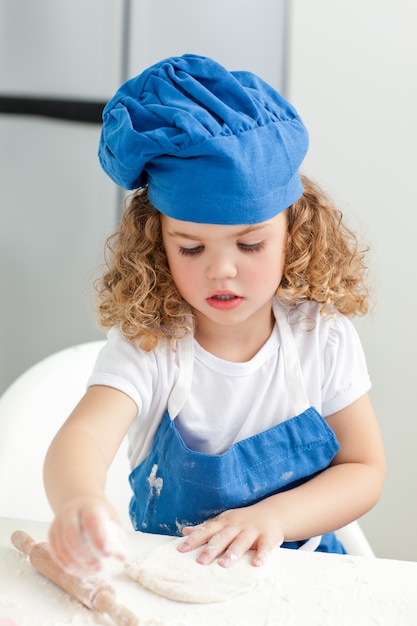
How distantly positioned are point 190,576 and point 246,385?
333mm

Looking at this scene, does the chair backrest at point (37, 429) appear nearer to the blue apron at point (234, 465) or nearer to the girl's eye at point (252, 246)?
the blue apron at point (234, 465)

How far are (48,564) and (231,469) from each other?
0.28 m

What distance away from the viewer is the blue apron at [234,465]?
0.95 meters

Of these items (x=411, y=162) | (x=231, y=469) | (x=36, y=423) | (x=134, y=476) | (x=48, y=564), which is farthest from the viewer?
(x=411, y=162)

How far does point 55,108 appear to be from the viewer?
1.84m

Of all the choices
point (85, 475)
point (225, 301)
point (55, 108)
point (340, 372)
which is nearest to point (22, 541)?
point (85, 475)

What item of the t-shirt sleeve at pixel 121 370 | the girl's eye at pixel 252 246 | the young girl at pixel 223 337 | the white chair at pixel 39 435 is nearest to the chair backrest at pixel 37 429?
the white chair at pixel 39 435

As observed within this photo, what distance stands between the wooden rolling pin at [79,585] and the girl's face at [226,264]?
0.32 meters

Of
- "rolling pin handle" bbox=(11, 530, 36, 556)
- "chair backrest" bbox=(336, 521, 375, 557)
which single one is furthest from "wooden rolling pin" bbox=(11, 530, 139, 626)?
"chair backrest" bbox=(336, 521, 375, 557)

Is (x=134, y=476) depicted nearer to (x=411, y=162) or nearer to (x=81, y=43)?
(x=411, y=162)

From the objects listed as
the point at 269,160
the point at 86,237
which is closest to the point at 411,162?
the point at 86,237

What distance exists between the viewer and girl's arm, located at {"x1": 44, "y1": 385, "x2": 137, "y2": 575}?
59cm

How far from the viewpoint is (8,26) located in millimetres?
1820

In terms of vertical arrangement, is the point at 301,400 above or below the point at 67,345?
above
